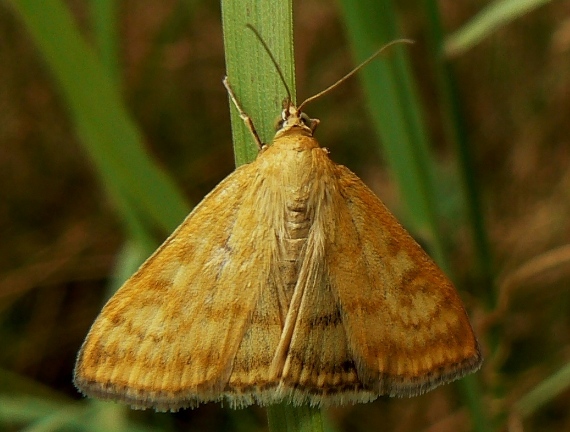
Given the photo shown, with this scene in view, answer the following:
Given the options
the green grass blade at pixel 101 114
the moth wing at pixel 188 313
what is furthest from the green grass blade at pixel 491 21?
the green grass blade at pixel 101 114

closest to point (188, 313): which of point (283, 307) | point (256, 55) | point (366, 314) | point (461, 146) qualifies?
point (283, 307)

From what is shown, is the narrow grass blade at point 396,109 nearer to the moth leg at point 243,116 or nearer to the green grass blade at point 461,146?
the green grass blade at point 461,146

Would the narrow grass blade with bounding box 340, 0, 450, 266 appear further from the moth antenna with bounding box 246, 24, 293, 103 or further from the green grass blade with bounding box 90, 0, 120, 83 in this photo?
the green grass blade with bounding box 90, 0, 120, 83

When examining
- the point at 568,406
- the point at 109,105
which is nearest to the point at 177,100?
the point at 109,105

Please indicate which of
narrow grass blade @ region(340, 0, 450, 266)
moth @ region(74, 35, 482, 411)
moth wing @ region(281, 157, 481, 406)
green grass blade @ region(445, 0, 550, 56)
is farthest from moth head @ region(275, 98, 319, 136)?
green grass blade @ region(445, 0, 550, 56)

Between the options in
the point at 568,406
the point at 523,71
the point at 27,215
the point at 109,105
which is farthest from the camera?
the point at 523,71

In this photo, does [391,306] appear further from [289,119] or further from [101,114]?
[101,114]

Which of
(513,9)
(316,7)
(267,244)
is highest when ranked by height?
(316,7)

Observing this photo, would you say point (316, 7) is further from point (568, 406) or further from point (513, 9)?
point (568, 406)
